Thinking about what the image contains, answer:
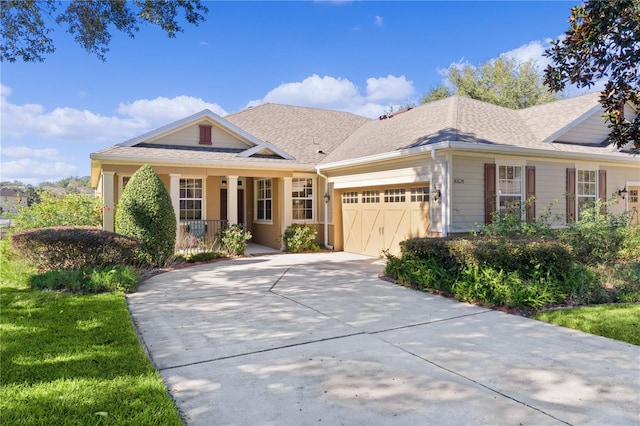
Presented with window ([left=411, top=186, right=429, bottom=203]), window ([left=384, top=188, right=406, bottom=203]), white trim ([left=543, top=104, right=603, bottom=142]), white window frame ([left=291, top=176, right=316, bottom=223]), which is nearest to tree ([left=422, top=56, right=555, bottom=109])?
white trim ([left=543, top=104, right=603, bottom=142])

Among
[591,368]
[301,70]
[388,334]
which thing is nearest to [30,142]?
[301,70]

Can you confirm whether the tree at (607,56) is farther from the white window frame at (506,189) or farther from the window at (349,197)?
the window at (349,197)

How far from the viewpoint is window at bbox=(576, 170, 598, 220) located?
41.7 feet

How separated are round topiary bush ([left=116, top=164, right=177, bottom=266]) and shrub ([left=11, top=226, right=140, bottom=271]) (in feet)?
3.61

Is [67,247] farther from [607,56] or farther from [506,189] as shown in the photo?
[506,189]

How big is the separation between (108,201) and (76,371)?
31.9ft

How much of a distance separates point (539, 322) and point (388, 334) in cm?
222

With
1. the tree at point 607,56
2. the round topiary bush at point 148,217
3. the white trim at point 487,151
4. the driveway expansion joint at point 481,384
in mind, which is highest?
the tree at point 607,56

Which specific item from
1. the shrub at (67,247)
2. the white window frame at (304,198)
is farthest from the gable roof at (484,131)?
the shrub at (67,247)

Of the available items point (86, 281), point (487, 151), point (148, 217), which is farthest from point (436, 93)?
point (86, 281)

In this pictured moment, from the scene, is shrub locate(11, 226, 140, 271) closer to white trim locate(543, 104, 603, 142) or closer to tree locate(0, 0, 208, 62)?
tree locate(0, 0, 208, 62)

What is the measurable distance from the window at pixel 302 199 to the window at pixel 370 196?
8.62 ft

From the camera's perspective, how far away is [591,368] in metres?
4.15

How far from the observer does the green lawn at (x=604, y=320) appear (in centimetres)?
520
